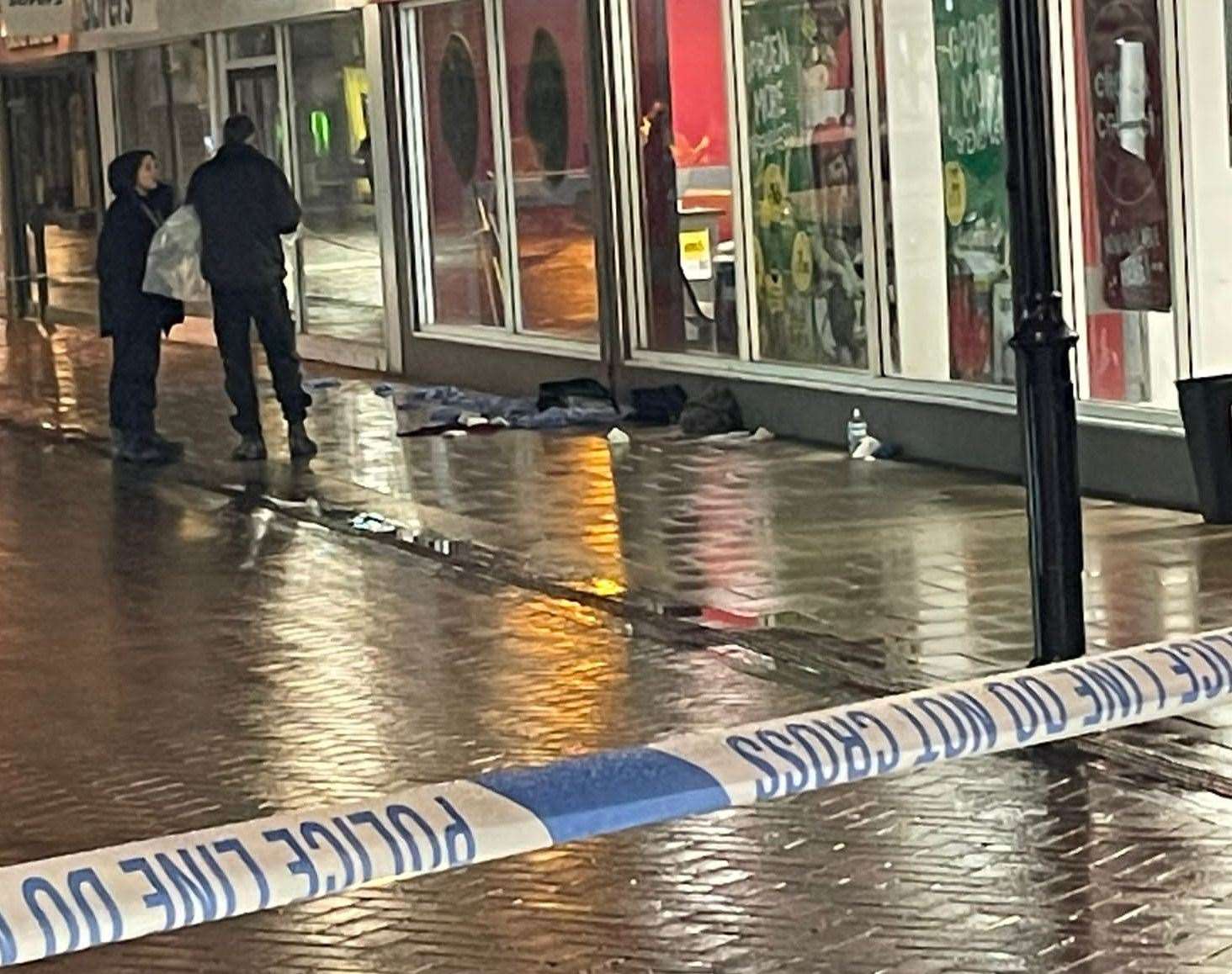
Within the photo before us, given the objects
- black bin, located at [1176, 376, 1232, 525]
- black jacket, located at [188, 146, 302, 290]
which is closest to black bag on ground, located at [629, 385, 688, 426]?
black jacket, located at [188, 146, 302, 290]

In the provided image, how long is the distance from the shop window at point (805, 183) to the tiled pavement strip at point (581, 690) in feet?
3.07

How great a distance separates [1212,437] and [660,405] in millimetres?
5941

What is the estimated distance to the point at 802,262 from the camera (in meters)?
16.4

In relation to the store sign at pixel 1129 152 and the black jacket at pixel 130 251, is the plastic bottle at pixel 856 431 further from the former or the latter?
the black jacket at pixel 130 251

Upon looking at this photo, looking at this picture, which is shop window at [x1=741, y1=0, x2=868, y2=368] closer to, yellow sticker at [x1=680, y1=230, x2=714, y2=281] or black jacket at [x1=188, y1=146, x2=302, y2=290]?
yellow sticker at [x1=680, y1=230, x2=714, y2=281]

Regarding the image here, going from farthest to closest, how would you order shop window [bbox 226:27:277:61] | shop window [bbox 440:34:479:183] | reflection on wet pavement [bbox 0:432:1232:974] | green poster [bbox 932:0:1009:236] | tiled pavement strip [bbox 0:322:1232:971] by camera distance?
shop window [bbox 226:27:277:61] → shop window [bbox 440:34:479:183] → green poster [bbox 932:0:1009:236] → tiled pavement strip [bbox 0:322:1232:971] → reflection on wet pavement [bbox 0:432:1232:974]

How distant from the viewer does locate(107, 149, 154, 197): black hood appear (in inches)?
660

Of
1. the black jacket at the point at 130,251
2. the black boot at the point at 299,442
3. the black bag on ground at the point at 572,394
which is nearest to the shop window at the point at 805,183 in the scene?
the black bag on ground at the point at 572,394

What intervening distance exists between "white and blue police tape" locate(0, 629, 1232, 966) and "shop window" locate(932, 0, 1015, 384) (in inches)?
386

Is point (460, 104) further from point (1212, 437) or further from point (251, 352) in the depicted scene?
point (1212, 437)

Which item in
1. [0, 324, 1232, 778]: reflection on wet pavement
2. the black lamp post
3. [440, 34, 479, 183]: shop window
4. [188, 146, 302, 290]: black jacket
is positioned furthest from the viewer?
[440, 34, 479, 183]: shop window

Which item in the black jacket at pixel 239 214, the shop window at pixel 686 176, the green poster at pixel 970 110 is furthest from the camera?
the shop window at pixel 686 176

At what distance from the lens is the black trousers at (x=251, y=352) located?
55.1ft

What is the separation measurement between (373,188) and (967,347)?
8456 mm
